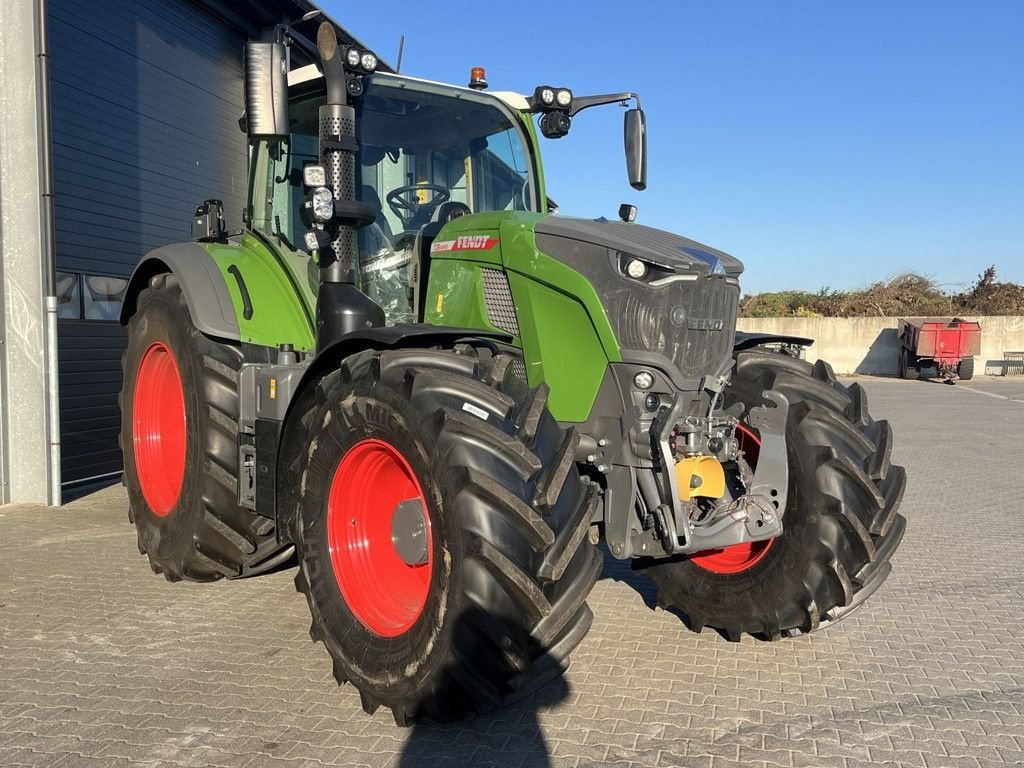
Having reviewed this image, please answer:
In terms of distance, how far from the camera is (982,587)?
476 cm

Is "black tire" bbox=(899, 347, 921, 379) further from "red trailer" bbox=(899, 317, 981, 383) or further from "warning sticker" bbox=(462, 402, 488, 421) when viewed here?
"warning sticker" bbox=(462, 402, 488, 421)

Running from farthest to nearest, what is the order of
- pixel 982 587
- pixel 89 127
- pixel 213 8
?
pixel 213 8 < pixel 89 127 < pixel 982 587

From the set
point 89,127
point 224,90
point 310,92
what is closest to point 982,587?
point 310,92

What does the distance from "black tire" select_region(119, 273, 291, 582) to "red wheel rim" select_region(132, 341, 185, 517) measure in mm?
315

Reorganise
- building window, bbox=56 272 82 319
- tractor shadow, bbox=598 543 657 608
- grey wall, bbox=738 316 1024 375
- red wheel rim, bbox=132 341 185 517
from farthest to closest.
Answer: grey wall, bbox=738 316 1024 375, building window, bbox=56 272 82 319, red wheel rim, bbox=132 341 185 517, tractor shadow, bbox=598 543 657 608

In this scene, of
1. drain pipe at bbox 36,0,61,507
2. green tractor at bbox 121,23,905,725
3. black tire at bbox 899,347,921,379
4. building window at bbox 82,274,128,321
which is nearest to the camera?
green tractor at bbox 121,23,905,725

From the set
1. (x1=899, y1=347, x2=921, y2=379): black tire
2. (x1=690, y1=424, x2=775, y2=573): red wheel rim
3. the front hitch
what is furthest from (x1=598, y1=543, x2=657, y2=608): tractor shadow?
(x1=899, y1=347, x2=921, y2=379): black tire

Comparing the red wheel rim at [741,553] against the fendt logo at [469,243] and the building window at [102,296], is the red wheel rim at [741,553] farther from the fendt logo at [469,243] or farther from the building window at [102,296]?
the building window at [102,296]

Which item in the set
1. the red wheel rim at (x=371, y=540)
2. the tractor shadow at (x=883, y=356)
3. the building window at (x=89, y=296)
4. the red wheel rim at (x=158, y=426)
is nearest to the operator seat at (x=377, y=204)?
the red wheel rim at (x=371, y=540)

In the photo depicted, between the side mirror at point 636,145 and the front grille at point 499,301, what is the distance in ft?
3.96

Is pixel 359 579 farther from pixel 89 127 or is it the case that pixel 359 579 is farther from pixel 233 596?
pixel 89 127

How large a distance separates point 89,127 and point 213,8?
7.90ft

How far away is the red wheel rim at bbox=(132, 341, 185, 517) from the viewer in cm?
493

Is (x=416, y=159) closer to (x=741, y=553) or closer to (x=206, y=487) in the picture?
(x=206, y=487)
